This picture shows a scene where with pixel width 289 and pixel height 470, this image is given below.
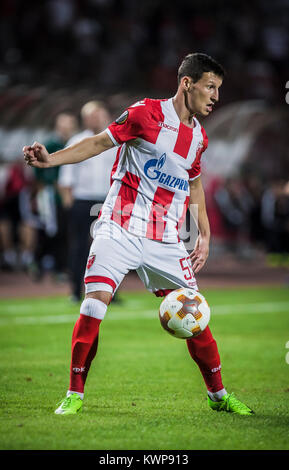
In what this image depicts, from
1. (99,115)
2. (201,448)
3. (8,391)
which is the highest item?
(99,115)

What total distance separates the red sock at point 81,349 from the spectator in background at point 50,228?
31.4ft

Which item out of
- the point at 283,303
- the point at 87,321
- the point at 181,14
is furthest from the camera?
the point at 181,14

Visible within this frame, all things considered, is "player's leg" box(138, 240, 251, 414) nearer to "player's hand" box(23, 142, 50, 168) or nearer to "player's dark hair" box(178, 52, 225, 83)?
"player's hand" box(23, 142, 50, 168)

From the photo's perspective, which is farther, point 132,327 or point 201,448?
point 132,327

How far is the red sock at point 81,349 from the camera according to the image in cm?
524

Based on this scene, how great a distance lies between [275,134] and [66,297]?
13.0m

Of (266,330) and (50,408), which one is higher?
(50,408)

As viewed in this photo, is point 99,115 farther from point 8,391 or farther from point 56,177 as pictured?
point 8,391

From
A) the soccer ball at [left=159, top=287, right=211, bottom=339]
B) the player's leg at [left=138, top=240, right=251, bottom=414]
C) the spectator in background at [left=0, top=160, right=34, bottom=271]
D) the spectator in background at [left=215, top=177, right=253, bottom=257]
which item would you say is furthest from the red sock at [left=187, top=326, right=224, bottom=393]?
the spectator in background at [left=215, top=177, right=253, bottom=257]

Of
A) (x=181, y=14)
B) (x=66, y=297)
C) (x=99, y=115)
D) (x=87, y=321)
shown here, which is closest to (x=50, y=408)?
(x=87, y=321)

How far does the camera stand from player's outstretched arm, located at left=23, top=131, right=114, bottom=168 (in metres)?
4.96

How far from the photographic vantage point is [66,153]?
5.14 m

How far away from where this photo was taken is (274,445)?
179 inches

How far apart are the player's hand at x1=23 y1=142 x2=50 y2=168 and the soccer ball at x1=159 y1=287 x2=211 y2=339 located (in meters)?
1.28
